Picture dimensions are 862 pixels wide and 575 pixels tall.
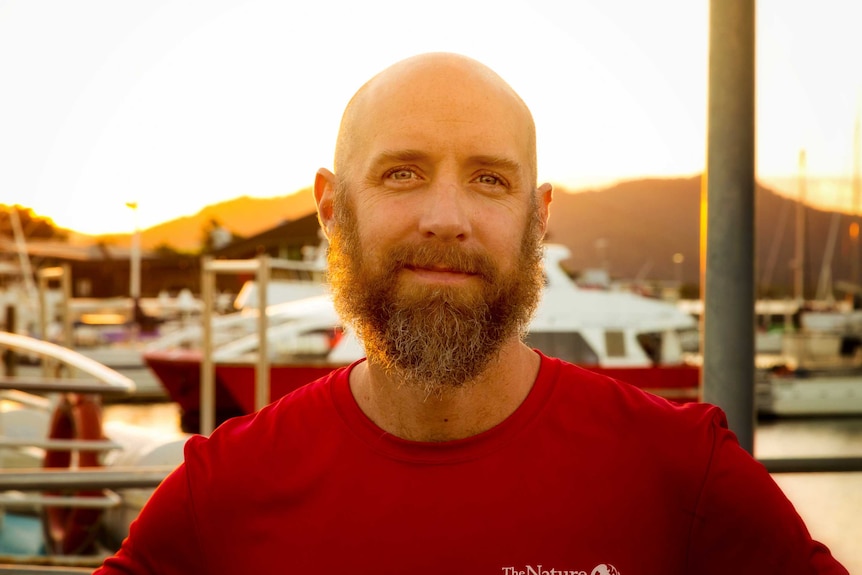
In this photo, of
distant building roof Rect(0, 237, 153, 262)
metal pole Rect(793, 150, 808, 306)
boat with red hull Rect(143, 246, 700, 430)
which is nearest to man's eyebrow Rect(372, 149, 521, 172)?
boat with red hull Rect(143, 246, 700, 430)

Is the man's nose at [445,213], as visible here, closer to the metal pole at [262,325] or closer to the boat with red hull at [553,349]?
the metal pole at [262,325]

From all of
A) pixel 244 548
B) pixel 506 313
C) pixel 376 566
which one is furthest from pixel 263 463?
pixel 506 313

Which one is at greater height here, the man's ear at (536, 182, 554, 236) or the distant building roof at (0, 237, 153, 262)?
the distant building roof at (0, 237, 153, 262)

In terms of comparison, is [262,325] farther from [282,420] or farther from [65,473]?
[282,420]

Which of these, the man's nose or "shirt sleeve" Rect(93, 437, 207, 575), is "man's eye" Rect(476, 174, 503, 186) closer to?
the man's nose

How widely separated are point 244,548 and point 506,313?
667 millimetres

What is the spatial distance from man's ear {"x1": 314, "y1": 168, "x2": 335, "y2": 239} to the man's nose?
0.35m

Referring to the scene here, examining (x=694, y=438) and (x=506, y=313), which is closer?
(x=694, y=438)

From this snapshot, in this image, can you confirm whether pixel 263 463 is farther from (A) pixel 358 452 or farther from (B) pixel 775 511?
(B) pixel 775 511

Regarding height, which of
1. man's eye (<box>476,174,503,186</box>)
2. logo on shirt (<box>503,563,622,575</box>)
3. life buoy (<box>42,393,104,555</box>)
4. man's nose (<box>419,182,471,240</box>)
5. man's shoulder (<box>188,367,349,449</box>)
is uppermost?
man's eye (<box>476,174,503,186</box>)

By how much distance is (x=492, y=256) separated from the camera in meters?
1.78

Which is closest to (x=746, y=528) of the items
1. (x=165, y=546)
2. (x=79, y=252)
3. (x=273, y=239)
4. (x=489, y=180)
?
(x=489, y=180)

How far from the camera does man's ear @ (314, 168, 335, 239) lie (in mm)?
2047

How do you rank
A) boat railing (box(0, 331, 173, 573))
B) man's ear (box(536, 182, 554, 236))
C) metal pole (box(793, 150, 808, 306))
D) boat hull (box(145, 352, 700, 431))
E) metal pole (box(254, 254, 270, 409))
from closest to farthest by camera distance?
man's ear (box(536, 182, 554, 236))
boat railing (box(0, 331, 173, 573))
metal pole (box(254, 254, 270, 409))
boat hull (box(145, 352, 700, 431))
metal pole (box(793, 150, 808, 306))
